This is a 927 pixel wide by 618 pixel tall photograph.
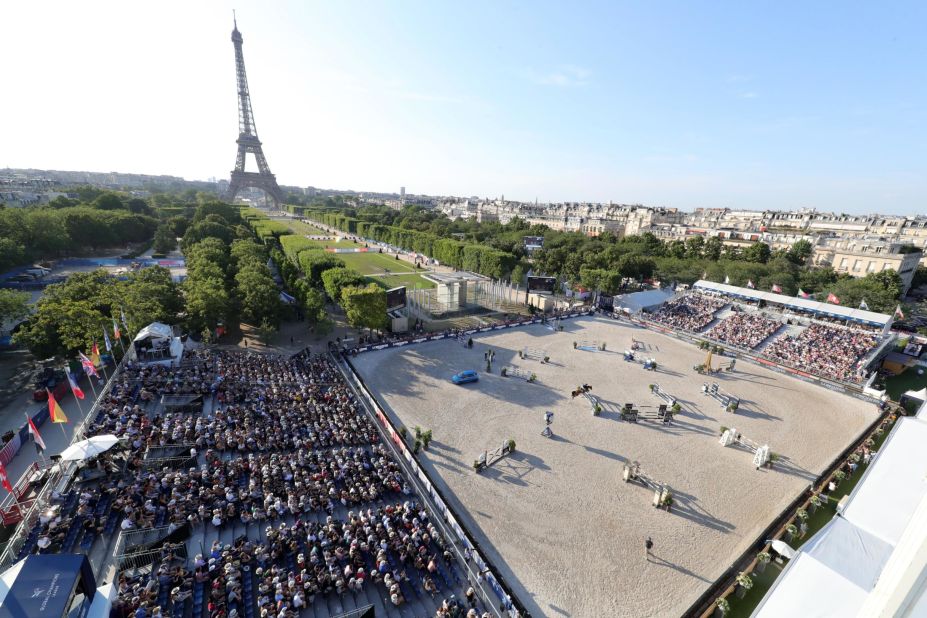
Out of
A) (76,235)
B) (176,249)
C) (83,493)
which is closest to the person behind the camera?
(83,493)

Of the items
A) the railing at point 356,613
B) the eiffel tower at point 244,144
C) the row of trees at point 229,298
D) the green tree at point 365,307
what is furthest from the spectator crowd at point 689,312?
the eiffel tower at point 244,144

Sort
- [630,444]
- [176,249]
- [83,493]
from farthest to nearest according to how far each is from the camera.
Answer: [176,249]
[630,444]
[83,493]

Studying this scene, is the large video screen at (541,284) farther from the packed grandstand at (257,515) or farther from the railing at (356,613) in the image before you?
the railing at (356,613)

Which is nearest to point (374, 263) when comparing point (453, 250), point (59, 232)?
point (453, 250)

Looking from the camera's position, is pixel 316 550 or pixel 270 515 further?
pixel 270 515

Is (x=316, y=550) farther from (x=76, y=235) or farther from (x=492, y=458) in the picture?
(x=76, y=235)

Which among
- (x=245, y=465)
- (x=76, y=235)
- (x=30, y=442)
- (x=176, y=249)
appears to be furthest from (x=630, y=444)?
(x=176, y=249)

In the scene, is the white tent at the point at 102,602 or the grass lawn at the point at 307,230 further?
the grass lawn at the point at 307,230
